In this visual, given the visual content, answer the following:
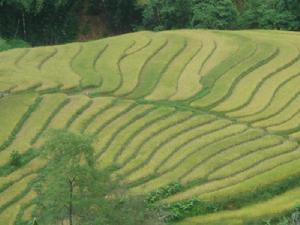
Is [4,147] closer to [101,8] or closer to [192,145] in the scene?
[192,145]

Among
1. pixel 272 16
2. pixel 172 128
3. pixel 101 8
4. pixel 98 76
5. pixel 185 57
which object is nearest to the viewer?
pixel 172 128

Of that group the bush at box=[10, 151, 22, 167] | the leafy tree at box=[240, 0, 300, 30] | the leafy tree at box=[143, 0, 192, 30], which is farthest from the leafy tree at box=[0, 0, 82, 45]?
the bush at box=[10, 151, 22, 167]

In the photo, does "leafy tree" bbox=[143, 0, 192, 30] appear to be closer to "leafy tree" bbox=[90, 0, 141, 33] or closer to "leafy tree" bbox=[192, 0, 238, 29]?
"leafy tree" bbox=[192, 0, 238, 29]

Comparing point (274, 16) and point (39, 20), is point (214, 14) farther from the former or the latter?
point (39, 20)

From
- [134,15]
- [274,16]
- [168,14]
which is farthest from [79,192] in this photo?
[134,15]

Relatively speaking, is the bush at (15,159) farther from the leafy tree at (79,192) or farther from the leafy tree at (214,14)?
the leafy tree at (214,14)

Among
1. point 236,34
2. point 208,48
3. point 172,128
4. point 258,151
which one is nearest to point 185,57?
point 208,48

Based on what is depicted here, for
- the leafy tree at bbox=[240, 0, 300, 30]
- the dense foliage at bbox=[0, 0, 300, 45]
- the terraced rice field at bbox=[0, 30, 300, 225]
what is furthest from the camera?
the dense foliage at bbox=[0, 0, 300, 45]
